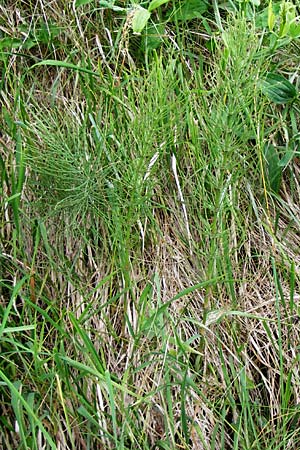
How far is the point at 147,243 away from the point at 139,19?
513 millimetres

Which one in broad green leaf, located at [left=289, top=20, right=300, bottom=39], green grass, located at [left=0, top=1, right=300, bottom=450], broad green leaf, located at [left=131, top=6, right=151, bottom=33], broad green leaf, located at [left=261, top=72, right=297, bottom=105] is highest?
broad green leaf, located at [left=289, top=20, right=300, bottom=39]

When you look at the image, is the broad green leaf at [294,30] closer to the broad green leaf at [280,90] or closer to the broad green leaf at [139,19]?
the broad green leaf at [280,90]

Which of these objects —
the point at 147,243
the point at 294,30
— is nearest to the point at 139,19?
the point at 294,30

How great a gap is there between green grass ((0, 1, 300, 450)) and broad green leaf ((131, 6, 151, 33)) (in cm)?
4

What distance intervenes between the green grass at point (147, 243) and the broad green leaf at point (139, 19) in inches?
1.4

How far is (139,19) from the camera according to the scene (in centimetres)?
174

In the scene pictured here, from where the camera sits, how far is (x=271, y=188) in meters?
1.82

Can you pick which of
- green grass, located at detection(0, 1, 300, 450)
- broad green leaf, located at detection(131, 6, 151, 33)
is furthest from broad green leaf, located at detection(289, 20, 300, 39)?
broad green leaf, located at detection(131, 6, 151, 33)

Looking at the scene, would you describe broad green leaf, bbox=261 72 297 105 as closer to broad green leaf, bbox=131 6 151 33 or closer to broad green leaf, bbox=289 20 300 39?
broad green leaf, bbox=289 20 300 39

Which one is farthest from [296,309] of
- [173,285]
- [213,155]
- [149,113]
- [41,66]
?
[41,66]

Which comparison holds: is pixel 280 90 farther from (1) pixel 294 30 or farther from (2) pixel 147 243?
(2) pixel 147 243

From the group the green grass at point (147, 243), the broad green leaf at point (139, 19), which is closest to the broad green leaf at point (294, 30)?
the green grass at point (147, 243)

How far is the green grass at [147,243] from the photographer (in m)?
1.50

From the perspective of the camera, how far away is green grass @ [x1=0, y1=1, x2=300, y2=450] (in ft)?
4.91
